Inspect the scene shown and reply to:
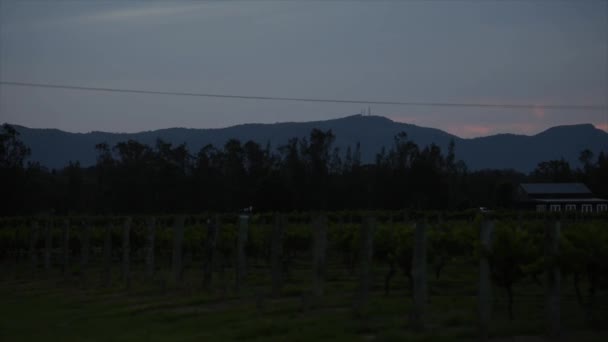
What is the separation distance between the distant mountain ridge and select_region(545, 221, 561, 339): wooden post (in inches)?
5356

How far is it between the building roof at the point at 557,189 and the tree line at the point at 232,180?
2683 millimetres

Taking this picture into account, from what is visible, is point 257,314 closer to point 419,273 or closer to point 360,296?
point 360,296

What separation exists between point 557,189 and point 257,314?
57086mm

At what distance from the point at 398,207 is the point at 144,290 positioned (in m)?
44.7

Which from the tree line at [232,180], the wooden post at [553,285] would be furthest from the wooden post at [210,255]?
the tree line at [232,180]

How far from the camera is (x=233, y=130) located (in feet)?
560

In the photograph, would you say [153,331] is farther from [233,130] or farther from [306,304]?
[233,130]

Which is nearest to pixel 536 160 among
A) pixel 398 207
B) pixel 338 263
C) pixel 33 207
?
pixel 398 207

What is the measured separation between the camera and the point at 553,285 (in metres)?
10.0

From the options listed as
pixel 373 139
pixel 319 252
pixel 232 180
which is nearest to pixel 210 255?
pixel 319 252

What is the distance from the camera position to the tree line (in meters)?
55.8

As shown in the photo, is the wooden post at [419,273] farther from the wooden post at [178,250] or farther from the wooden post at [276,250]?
the wooden post at [178,250]

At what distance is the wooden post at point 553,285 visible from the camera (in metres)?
9.92

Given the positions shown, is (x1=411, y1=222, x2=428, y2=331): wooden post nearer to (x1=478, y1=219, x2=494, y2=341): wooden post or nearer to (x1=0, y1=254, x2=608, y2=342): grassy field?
(x1=0, y1=254, x2=608, y2=342): grassy field
